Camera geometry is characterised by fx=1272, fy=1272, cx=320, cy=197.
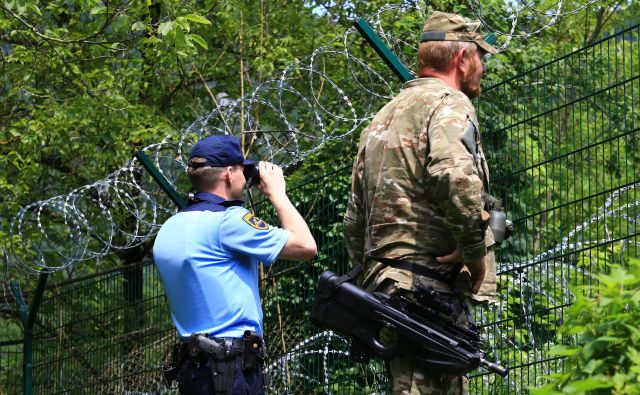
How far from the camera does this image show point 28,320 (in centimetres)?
1020

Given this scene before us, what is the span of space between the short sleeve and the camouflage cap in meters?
1.05

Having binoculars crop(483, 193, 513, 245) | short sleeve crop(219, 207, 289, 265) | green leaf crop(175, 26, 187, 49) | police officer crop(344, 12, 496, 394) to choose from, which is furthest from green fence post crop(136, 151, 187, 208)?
binoculars crop(483, 193, 513, 245)

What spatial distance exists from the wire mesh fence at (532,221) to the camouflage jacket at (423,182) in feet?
2.45

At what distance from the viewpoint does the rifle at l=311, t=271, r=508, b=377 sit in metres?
4.84

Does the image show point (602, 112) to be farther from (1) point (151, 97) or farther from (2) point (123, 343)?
(1) point (151, 97)

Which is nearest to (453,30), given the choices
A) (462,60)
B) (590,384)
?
(462,60)

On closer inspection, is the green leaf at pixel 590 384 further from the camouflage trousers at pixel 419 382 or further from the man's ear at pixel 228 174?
the man's ear at pixel 228 174

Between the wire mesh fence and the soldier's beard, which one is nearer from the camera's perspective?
the soldier's beard

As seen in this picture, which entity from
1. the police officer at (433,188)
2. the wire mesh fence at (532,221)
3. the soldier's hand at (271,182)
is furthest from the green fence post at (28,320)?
the police officer at (433,188)

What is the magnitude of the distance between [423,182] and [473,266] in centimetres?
38

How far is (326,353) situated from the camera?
24.6ft

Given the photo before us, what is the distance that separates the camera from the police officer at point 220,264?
5344mm

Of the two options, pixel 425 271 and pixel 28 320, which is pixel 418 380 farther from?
pixel 28 320

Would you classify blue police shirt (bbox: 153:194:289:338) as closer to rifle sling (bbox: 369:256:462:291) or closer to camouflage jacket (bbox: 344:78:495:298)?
camouflage jacket (bbox: 344:78:495:298)
